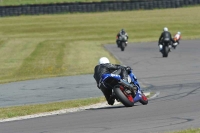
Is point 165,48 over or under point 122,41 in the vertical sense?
over

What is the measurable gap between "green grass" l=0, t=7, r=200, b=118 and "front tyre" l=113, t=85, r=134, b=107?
10.3 m

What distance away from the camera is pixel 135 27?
5256cm

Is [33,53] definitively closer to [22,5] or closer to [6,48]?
[6,48]

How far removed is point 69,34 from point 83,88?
31483mm

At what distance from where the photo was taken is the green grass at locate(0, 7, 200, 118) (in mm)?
26872

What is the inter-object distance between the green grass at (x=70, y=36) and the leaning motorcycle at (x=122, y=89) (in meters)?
10.0

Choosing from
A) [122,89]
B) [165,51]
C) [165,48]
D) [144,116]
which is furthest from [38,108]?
[165,48]

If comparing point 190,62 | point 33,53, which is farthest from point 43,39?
point 190,62

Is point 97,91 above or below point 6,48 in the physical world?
above

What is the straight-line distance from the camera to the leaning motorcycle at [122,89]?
500 inches

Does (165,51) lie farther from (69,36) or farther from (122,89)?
(69,36)

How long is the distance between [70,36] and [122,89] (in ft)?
119

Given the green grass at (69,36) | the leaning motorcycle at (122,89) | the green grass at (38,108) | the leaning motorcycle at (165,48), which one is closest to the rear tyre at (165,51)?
the leaning motorcycle at (165,48)

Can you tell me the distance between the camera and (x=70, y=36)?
48719 mm
